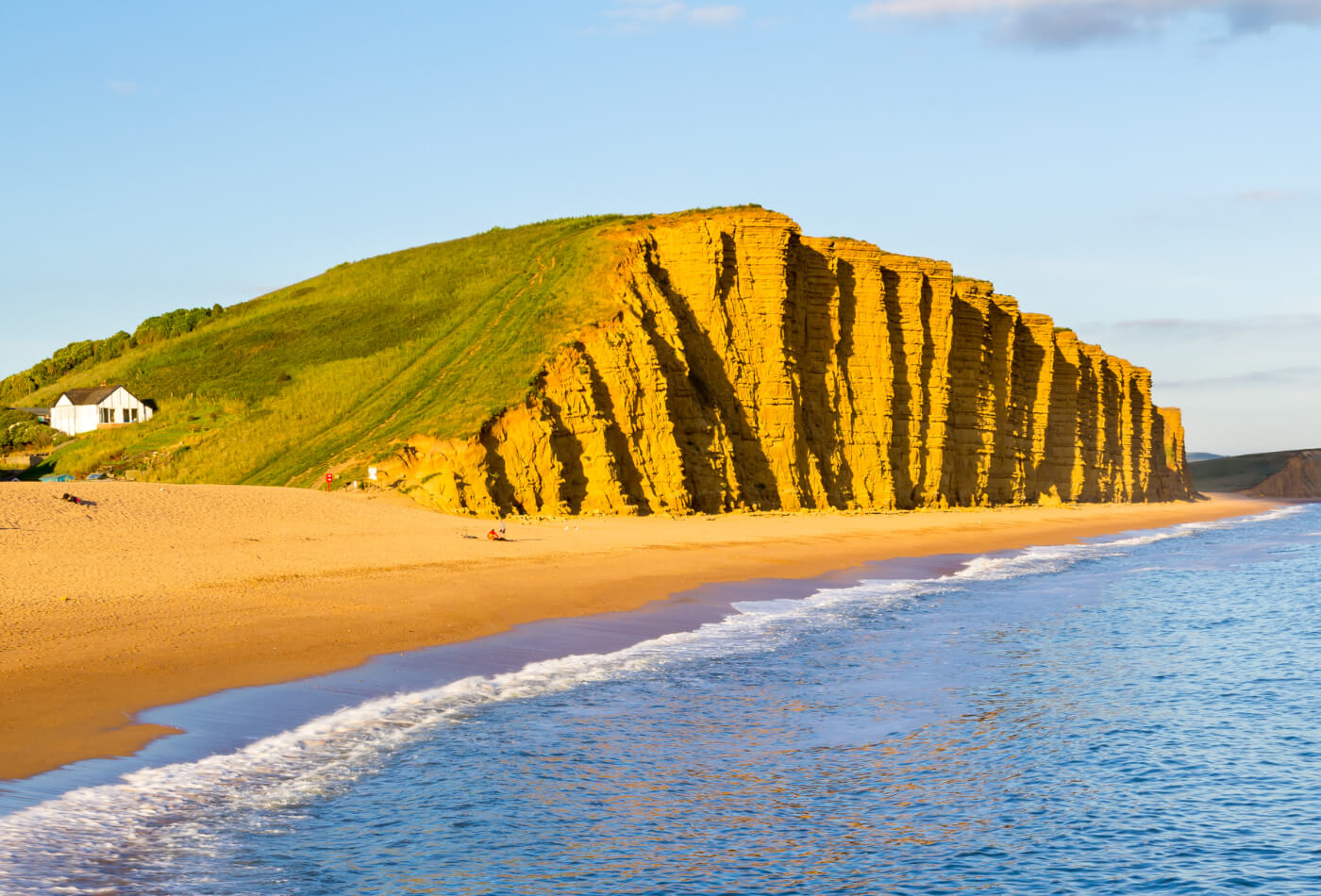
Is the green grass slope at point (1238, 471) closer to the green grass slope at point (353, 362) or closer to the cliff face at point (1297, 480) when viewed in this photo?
the cliff face at point (1297, 480)

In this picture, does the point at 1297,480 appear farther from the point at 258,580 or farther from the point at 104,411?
the point at 258,580

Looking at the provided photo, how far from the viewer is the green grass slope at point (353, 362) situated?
47.1 metres

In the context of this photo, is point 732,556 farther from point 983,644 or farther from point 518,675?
point 518,675

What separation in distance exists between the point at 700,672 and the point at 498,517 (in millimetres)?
20808

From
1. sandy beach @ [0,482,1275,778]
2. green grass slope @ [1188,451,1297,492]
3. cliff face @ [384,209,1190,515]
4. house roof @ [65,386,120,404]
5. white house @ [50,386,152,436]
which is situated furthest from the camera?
green grass slope @ [1188,451,1297,492]

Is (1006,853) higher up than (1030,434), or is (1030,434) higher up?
(1030,434)

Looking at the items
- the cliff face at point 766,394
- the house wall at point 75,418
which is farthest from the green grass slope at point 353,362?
the house wall at point 75,418

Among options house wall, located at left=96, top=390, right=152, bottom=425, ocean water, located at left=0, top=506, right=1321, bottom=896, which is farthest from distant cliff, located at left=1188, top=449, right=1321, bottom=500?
ocean water, located at left=0, top=506, right=1321, bottom=896

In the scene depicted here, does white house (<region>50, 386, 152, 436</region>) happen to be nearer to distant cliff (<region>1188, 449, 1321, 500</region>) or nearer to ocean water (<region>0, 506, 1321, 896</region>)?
ocean water (<region>0, 506, 1321, 896</region>)

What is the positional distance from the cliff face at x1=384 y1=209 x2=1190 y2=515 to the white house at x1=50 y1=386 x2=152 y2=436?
38.5 metres

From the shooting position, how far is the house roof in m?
72.6

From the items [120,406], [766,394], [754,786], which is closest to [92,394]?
[120,406]

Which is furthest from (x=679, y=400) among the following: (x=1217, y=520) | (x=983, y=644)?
(x=1217, y=520)

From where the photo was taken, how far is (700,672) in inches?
674
